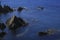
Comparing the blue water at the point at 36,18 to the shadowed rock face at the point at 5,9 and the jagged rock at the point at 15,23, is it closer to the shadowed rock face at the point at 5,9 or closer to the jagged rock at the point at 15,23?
the jagged rock at the point at 15,23

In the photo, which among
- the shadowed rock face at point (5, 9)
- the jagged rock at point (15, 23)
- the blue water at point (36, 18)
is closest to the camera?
the blue water at point (36, 18)

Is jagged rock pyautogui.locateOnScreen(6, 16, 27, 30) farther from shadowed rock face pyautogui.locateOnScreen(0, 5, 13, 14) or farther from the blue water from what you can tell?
shadowed rock face pyautogui.locateOnScreen(0, 5, 13, 14)

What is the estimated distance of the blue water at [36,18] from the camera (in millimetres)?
13484

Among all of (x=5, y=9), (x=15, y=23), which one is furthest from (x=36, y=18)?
(x=5, y=9)

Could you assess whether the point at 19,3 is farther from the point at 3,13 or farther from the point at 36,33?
the point at 36,33

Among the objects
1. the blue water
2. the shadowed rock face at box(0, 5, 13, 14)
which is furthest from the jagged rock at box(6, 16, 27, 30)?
the shadowed rock face at box(0, 5, 13, 14)

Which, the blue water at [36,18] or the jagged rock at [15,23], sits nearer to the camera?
the blue water at [36,18]

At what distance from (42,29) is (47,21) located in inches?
60.0

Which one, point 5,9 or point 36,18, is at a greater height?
point 36,18

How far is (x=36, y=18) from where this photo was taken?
16625 millimetres

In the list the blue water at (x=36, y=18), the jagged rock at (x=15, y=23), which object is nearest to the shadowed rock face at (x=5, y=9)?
the blue water at (x=36, y=18)

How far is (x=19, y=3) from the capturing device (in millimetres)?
22578

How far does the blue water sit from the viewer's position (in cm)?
1348

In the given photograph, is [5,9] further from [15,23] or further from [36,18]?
[15,23]
